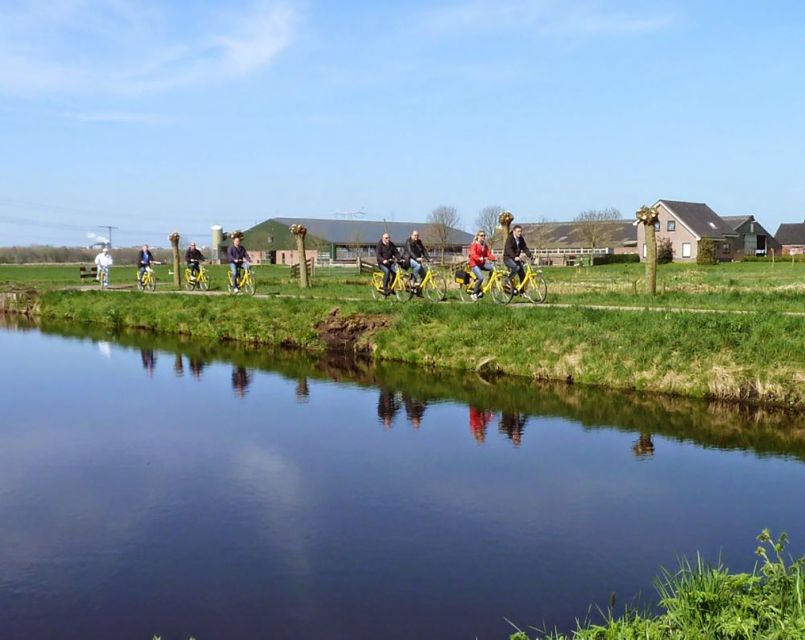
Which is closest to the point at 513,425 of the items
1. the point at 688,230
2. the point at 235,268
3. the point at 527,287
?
the point at 527,287

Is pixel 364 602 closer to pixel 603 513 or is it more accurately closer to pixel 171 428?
pixel 603 513

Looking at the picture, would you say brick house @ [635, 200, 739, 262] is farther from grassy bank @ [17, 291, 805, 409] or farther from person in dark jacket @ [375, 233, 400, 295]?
grassy bank @ [17, 291, 805, 409]

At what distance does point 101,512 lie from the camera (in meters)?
8.65

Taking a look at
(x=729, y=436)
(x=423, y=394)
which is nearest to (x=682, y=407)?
(x=729, y=436)

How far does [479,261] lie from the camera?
20844mm

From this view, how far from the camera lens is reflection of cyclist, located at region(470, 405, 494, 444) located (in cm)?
→ 1220

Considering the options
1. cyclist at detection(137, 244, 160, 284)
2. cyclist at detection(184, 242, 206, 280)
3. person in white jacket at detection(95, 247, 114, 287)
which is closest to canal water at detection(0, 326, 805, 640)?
cyclist at detection(184, 242, 206, 280)

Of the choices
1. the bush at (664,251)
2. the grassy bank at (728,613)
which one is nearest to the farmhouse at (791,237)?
the bush at (664,251)

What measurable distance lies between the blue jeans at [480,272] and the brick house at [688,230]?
2516 inches

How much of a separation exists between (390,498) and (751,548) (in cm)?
374

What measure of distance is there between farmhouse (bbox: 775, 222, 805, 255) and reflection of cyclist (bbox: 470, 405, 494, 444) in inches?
4341

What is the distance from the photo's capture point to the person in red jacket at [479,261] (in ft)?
67.3

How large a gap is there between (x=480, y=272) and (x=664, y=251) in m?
61.6

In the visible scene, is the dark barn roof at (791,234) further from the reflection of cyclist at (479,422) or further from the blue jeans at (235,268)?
the reflection of cyclist at (479,422)
